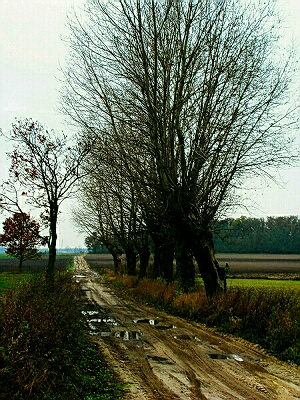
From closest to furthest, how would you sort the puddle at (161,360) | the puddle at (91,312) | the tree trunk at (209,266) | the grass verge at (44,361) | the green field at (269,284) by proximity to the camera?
the grass verge at (44,361) → the puddle at (161,360) → the tree trunk at (209,266) → the puddle at (91,312) → the green field at (269,284)

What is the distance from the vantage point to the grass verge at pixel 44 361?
18.1 feet

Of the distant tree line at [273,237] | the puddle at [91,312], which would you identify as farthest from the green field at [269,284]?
the distant tree line at [273,237]

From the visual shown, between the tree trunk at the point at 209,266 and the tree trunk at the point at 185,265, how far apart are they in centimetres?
418

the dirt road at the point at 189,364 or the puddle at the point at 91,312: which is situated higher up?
the puddle at the point at 91,312

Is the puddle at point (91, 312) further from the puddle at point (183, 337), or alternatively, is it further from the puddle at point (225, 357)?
the puddle at point (225, 357)

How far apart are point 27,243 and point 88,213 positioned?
12.8 metres

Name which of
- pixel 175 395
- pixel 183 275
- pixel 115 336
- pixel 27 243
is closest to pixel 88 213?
pixel 27 243

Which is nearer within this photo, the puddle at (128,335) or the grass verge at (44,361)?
the grass verge at (44,361)

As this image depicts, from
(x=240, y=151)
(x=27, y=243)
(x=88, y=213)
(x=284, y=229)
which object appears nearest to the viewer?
(x=240, y=151)

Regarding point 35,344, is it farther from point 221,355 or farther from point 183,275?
point 183,275

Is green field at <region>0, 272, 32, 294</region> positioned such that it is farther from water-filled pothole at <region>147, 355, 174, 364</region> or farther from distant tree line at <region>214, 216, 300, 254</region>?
distant tree line at <region>214, 216, 300, 254</region>

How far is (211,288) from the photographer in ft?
52.1

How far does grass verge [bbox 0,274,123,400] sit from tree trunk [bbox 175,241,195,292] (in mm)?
10956

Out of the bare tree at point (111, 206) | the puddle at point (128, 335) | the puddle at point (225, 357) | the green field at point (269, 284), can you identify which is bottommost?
the puddle at point (225, 357)
